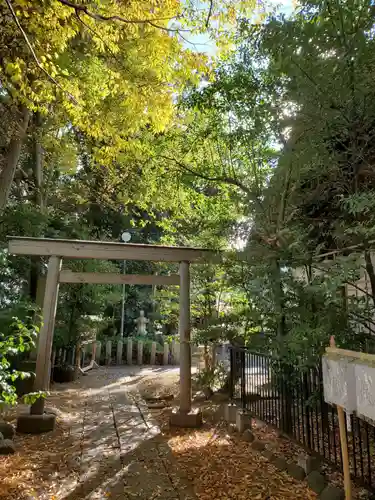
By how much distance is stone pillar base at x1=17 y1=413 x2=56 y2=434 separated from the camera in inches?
201

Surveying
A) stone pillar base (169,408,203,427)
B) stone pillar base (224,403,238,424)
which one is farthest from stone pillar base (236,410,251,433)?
stone pillar base (169,408,203,427)

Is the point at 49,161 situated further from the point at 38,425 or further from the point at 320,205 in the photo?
the point at 320,205

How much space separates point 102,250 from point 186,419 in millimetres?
3074

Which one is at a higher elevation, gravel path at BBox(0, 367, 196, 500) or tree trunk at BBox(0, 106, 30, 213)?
tree trunk at BBox(0, 106, 30, 213)

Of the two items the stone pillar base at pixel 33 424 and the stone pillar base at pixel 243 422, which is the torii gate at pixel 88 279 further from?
the stone pillar base at pixel 243 422

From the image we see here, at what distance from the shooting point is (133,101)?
4703 mm

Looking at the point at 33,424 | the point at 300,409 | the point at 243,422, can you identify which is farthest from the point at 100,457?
the point at 300,409

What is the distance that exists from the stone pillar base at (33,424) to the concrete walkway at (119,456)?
0.38 meters

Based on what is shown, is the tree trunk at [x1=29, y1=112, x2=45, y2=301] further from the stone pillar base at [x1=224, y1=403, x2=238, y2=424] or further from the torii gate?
the stone pillar base at [x1=224, y1=403, x2=238, y2=424]

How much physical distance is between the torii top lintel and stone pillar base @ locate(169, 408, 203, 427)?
2.51 metres

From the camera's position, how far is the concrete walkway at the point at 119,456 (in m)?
3.35

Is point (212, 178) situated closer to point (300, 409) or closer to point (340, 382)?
point (300, 409)

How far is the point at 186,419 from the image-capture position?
5.40m

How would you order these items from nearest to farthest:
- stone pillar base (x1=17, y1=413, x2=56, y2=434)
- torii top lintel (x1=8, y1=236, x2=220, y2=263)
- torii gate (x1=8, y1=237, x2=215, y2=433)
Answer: stone pillar base (x1=17, y1=413, x2=56, y2=434), torii gate (x1=8, y1=237, x2=215, y2=433), torii top lintel (x1=8, y1=236, x2=220, y2=263)
